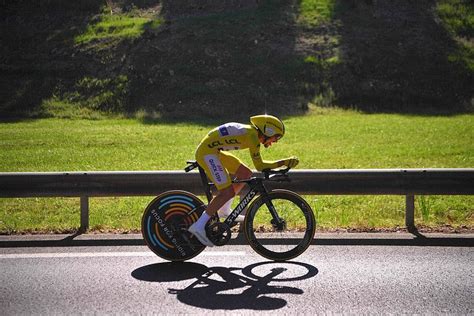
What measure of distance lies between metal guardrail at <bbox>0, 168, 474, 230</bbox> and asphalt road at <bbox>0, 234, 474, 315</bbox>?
77 centimetres

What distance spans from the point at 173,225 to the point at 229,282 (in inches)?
41.6

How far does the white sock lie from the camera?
7051 mm

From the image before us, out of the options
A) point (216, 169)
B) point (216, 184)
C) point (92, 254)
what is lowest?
point (92, 254)

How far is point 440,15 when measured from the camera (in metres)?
43.2

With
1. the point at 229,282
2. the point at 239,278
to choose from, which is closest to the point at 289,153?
the point at 239,278

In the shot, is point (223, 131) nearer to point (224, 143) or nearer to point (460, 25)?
point (224, 143)

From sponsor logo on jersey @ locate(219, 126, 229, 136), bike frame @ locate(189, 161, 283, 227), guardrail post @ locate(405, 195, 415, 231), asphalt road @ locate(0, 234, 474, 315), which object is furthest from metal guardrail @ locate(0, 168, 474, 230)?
sponsor logo on jersey @ locate(219, 126, 229, 136)

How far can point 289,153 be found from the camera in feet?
62.6

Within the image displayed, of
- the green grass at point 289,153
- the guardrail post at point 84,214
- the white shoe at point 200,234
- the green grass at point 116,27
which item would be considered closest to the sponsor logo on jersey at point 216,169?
the white shoe at point 200,234

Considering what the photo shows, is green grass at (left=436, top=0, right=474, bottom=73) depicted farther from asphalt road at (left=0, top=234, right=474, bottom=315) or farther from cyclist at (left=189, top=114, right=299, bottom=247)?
cyclist at (left=189, top=114, right=299, bottom=247)

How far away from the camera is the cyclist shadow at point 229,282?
5949 mm

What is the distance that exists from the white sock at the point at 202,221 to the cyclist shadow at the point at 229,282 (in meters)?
0.45

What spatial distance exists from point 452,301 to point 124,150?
15039mm

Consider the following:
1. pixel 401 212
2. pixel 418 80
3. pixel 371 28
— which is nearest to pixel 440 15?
pixel 371 28
